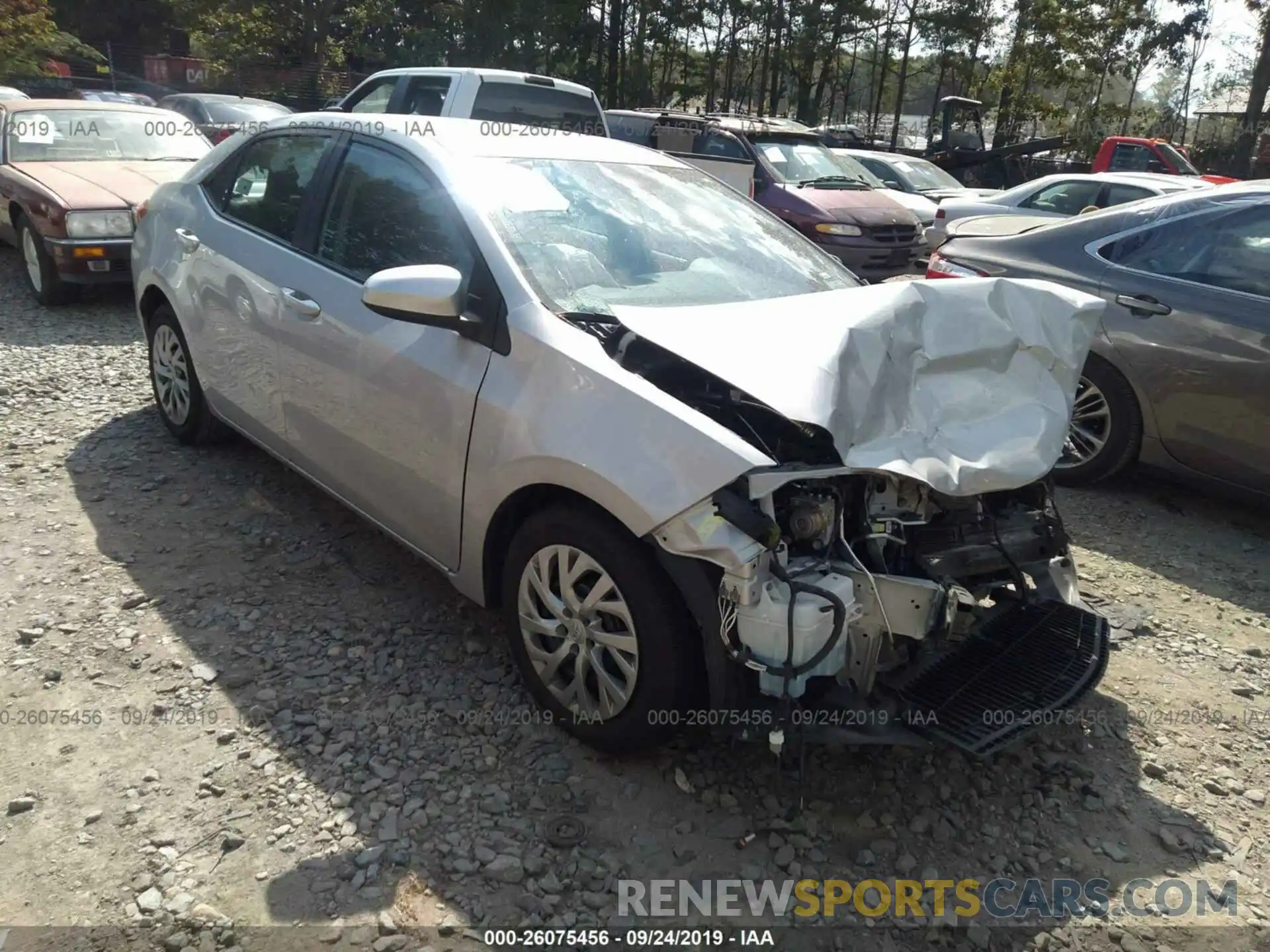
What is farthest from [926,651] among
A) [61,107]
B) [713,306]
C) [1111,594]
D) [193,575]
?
[61,107]

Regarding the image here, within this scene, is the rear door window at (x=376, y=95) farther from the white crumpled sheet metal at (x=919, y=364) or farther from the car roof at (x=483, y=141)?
the white crumpled sheet metal at (x=919, y=364)

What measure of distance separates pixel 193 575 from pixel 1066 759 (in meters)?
3.27

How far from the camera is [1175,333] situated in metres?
4.68

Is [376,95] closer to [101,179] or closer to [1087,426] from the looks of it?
[101,179]

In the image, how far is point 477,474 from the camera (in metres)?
2.97

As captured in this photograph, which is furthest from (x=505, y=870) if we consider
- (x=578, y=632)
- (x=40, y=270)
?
(x=40, y=270)

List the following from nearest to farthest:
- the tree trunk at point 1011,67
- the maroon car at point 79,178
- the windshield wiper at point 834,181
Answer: the maroon car at point 79,178, the windshield wiper at point 834,181, the tree trunk at point 1011,67

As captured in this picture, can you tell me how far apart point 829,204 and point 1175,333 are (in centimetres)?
668

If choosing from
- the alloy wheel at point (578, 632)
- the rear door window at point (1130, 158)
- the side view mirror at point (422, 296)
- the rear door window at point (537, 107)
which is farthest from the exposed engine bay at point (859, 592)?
the rear door window at point (1130, 158)

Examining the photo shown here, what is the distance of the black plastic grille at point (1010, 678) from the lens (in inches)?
101

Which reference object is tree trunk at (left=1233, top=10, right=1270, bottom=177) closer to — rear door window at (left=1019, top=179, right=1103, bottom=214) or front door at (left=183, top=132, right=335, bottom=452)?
rear door window at (left=1019, top=179, right=1103, bottom=214)

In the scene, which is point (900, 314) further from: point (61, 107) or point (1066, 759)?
point (61, 107)

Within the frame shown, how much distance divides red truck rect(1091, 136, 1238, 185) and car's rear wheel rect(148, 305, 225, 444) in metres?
14.9

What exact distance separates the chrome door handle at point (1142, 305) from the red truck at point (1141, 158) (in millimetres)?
11826
